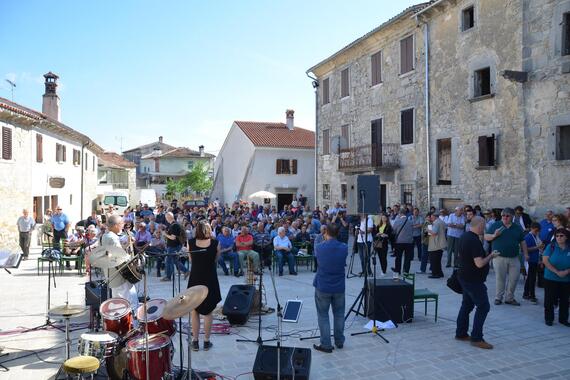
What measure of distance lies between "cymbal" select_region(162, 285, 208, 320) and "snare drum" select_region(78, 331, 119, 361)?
0.89m

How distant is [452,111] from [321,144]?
10.8 m

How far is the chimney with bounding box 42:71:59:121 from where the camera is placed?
89.9ft

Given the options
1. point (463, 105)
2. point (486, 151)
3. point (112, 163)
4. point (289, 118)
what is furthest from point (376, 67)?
point (112, 163)

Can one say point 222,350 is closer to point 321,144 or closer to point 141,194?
point 321,144

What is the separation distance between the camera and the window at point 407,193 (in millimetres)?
19781

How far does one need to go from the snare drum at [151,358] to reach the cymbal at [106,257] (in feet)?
4.03

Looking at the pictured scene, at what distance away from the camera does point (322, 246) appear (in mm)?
6156

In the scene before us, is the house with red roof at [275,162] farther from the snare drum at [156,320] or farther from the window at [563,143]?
the snare drum at [156,320]

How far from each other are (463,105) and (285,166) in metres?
18.2

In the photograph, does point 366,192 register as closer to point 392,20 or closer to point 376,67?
point 392,20

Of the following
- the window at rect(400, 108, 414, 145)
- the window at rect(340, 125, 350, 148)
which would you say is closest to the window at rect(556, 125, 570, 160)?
the window at rect(400, 108, 414, 145)

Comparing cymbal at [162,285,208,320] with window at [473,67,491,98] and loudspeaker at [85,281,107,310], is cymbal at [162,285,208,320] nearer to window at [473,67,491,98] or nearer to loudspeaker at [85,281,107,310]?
loudspeaker at [85,281,107,310]

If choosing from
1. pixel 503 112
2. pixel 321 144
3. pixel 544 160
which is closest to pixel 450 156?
pixel 503 112

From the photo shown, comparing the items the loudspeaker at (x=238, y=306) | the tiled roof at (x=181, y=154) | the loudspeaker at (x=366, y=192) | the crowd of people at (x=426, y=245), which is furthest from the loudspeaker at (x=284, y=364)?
the tiled roof at (x=181, y=154)
